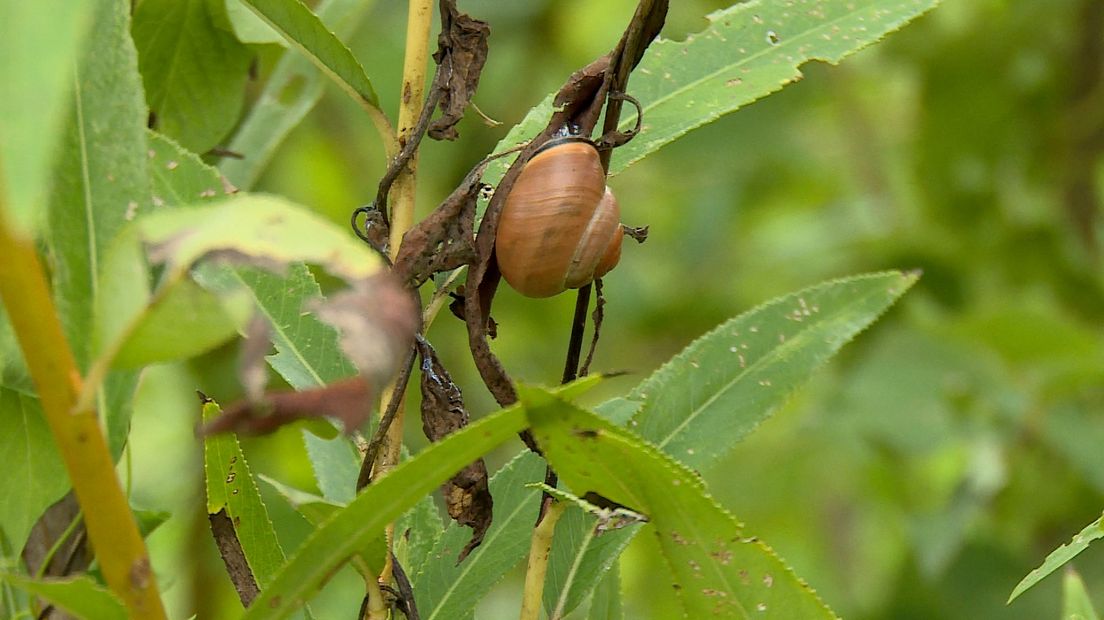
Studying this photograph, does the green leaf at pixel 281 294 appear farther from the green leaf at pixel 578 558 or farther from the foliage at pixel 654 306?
the green leaf at pixel 578 558

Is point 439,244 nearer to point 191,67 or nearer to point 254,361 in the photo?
point 254,361

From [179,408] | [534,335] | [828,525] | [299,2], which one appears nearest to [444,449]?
[299,2]

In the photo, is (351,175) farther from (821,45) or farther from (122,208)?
(122,208)

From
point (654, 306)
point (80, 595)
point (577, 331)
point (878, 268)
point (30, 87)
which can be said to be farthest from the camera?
point (654, 306)

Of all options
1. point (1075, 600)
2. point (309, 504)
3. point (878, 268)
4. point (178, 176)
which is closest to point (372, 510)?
point (309, 504)

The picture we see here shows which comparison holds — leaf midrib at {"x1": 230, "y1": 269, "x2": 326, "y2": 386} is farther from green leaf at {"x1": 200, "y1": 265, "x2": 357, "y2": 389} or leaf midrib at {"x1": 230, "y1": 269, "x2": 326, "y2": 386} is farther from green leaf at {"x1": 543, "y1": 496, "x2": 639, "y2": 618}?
green leaf at {"x1": 543, "y1": 496, "x2": 639, "y2": 618}

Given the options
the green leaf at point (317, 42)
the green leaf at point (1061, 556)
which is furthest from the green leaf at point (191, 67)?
the green leaf at point (1061, 556)
